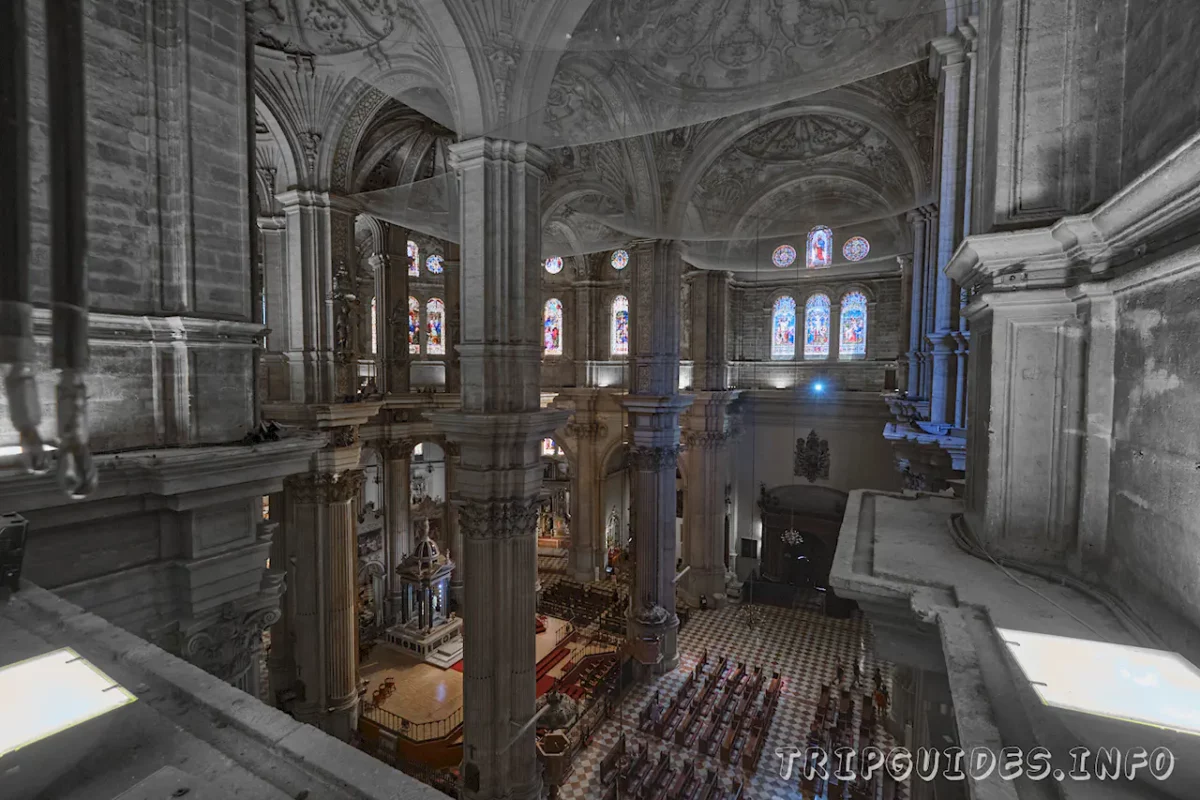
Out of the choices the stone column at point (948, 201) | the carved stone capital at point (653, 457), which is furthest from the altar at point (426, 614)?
the stone column at point (948, 201)

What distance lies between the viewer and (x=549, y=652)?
1434cm

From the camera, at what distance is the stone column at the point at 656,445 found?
13359 mm

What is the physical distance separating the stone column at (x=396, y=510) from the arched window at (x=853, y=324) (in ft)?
49.8

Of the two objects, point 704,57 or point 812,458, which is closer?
point 704,57

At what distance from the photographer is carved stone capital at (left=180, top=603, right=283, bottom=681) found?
163 inches

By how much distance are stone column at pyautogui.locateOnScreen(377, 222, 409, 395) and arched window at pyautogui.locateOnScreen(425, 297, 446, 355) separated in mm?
4676

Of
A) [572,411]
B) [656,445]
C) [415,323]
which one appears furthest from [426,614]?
[415,323]

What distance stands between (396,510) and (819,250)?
15.5 m

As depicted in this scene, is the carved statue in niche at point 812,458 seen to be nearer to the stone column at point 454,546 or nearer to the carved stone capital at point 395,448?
the stone column at point 454,546

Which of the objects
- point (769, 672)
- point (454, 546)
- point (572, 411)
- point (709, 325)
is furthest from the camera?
point (709, 325)

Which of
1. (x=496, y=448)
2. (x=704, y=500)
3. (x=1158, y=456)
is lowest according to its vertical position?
(x=704, y=500)

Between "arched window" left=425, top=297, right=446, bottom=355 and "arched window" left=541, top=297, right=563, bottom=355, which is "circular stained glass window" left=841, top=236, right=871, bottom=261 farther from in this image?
"arched window" left=425, top=297, right=446, bottom=355

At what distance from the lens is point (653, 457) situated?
13461 mm

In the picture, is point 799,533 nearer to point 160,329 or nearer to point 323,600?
point 323,600
